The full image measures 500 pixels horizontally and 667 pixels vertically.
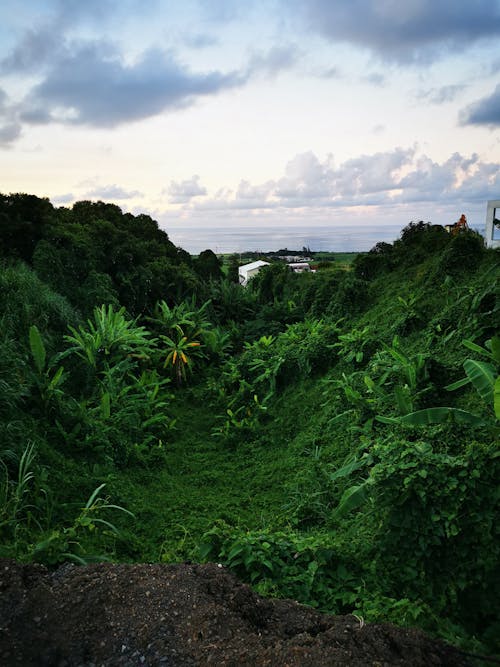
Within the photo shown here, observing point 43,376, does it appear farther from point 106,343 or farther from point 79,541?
point 79,541

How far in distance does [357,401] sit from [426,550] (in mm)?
2218

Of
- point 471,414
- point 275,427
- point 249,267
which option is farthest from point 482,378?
point 249,267

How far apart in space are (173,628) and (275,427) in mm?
4723

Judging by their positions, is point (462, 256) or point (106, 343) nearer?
point (106, 343)

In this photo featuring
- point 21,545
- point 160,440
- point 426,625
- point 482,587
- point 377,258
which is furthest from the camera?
point 377,258

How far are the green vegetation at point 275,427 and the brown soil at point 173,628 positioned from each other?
0.59 metres

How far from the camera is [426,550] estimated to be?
10.5ft

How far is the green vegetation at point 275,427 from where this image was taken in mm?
3215

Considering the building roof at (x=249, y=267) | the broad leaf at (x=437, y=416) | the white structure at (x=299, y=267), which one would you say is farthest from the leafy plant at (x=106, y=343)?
the building roof at (x=249, y=267)

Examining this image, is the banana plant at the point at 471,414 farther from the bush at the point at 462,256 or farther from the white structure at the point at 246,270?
the white structure at the point at 246,270

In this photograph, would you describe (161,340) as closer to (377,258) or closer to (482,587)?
(377,258)

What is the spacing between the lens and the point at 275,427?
7.02 m

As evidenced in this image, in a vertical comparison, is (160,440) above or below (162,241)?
below

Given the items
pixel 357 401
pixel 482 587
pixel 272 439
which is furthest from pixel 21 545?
pixel 272 439
